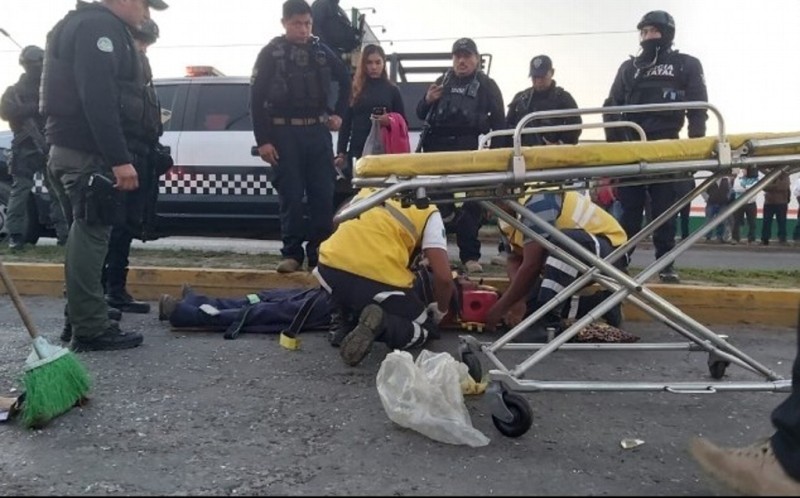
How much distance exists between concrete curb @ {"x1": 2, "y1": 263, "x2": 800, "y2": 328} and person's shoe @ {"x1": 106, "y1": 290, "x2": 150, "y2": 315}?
17.5 inches

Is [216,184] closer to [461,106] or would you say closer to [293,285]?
[293,285]

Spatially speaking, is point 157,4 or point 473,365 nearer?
point 473,365

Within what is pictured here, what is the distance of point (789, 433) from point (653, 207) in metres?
3.26

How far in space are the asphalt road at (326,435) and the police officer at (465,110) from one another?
1986mm

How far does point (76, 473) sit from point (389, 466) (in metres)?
0.90

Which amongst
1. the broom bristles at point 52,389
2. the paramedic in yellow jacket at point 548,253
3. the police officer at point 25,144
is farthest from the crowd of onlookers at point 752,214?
the broom bristles at point 52,389

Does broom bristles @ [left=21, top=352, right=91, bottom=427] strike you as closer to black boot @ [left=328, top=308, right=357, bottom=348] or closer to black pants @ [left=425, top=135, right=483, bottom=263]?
black boot @ [left=328, top=308, right=357, bottom=348]

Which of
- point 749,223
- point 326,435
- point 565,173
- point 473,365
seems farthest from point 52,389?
point 749,223

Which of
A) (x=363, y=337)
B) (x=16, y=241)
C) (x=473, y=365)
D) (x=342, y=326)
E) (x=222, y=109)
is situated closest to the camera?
(x=473, y=365)

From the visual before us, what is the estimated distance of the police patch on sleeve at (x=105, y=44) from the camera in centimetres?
326

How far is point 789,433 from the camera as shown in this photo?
5.34 feet

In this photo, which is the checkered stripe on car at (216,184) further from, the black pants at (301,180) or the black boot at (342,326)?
the black boot at (342,326)

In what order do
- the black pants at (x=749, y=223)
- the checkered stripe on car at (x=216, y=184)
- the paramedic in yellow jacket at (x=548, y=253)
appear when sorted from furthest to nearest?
the black pants at (x=749, y=223), the checkered stripe on car at (x=216, y=184), the paramedic in yellow jacket at (x=548, y=253)

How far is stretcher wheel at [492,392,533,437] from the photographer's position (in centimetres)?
221
